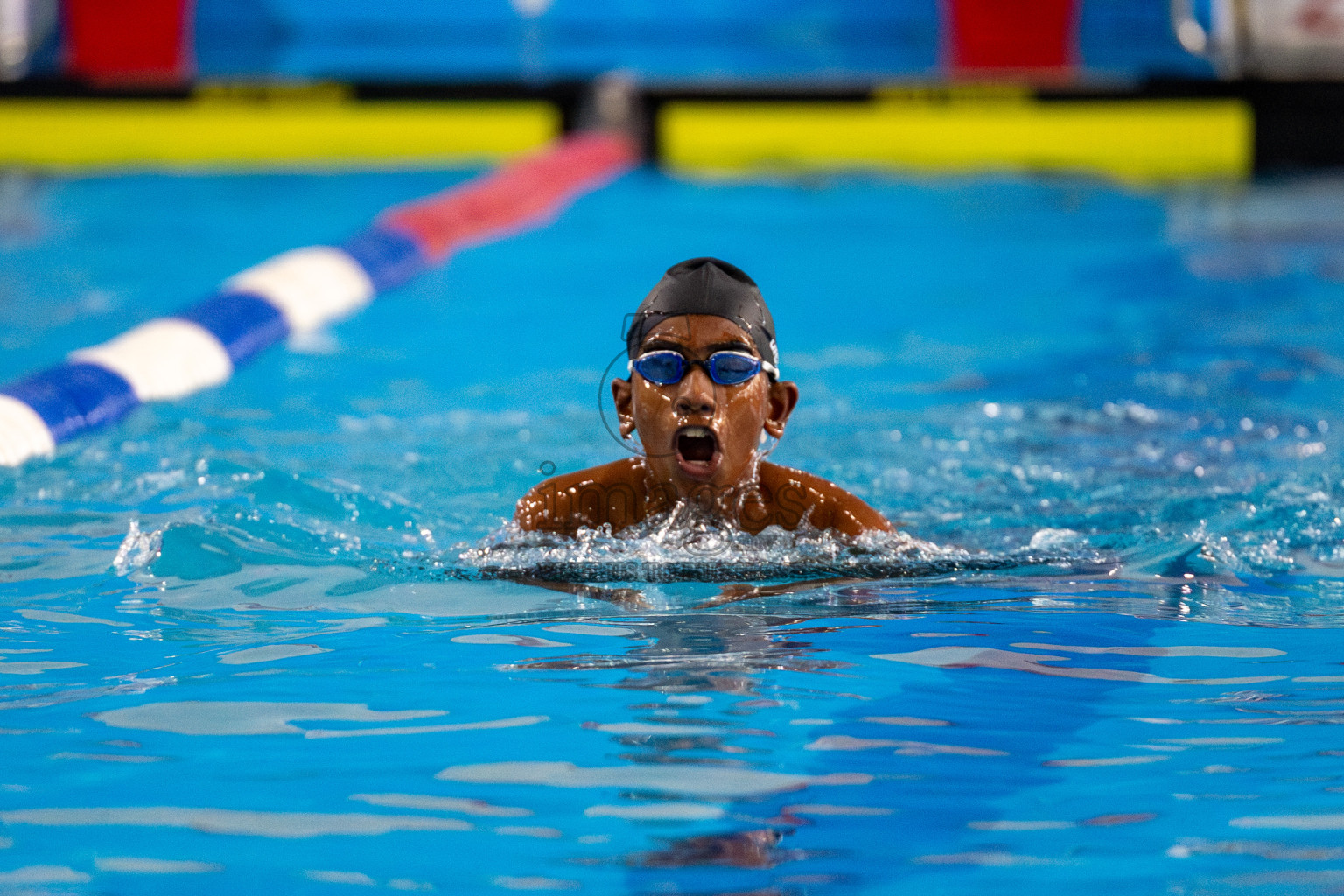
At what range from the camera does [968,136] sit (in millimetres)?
9789

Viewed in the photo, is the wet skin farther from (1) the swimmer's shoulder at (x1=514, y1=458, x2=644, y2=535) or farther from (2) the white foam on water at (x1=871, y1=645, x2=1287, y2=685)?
(2) the white foam on water at (x1=871, y1=645, x2=1287, y2=685)

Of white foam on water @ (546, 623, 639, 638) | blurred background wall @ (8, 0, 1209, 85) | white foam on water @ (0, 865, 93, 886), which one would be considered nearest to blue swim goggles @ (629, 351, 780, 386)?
white foam on water @ (546, 623, 639, 638)

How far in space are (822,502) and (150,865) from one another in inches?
63.1

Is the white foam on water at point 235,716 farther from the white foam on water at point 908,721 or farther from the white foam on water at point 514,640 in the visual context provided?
the white foam on water at point 908,721

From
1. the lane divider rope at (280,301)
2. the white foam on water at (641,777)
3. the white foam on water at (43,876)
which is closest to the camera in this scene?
the white foam on water at (43,876)

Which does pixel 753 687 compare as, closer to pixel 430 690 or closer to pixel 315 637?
pixel 430 690

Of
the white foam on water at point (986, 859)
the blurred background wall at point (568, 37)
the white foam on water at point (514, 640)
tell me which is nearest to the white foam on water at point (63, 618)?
the white foam on water at point (514, 640)

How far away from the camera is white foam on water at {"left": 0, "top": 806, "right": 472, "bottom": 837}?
1.95m

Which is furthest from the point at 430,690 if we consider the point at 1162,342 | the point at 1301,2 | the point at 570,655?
the point at 1301,2

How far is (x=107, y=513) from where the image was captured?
3484mm

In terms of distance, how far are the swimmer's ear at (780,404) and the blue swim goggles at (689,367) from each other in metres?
0.16

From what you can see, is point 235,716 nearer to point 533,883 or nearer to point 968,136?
point 533,883

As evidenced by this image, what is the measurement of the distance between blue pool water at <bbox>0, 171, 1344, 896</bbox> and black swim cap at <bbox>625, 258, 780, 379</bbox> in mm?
390

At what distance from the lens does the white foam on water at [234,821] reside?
1.95 meters
